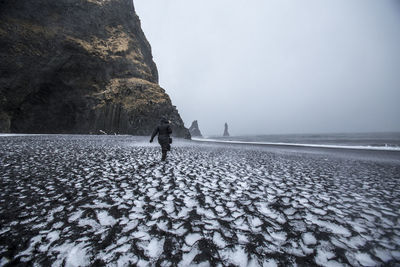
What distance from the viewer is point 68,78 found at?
121ft

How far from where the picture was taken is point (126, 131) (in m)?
36.0

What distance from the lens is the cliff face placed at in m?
32.8

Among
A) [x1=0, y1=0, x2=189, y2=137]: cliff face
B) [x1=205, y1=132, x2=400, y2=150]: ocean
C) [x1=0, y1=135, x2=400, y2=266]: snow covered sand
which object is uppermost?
[x1=0, y1=0, x2=189, y2=137]: cliff face

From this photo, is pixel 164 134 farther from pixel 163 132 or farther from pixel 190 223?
pixel 190 223

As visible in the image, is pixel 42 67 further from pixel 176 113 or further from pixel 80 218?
pixel 80 218

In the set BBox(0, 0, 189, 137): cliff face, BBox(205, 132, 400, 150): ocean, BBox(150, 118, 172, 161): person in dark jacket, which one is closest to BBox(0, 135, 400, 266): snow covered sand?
BBox(150, 118, 172, 161): person in dark jacket

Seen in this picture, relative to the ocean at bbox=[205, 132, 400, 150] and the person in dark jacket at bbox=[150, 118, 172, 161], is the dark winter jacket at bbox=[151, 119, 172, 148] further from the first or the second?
the ocean at bbox=[205, 132, 400, 150]

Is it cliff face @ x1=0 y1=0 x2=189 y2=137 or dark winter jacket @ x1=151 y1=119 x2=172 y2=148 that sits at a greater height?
cliff face @ x1=0 y1=0 x2=189 y2=137

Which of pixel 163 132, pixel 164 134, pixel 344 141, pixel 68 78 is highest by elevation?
pixel 68 78

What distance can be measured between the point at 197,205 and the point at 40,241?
108 inches

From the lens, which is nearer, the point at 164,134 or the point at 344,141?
the point at 164,134

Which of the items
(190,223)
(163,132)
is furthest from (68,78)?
(190,223)

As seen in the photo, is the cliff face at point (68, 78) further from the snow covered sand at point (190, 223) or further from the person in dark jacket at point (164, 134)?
the snow covered sand at point (190, 223)

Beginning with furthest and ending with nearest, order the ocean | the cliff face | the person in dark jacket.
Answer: the cliff face < the ocean < the person in dark jacket
